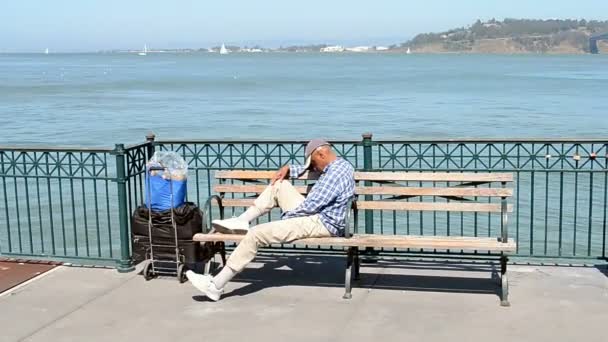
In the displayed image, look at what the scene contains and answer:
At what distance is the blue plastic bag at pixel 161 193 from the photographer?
726 centimetres

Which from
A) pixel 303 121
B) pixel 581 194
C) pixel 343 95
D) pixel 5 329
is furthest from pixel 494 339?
pixel 343 95

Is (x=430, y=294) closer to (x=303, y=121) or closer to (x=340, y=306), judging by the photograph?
(x=340, y=306)

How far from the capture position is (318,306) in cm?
647

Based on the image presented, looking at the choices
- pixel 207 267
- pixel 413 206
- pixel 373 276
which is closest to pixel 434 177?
pixel 413 206

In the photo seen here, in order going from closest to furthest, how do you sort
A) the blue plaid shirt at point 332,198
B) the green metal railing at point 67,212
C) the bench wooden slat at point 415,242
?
the bench wooden slat at point 415,242, the blue plaid shirt at point 332,198, the green metal railing at point 67,212

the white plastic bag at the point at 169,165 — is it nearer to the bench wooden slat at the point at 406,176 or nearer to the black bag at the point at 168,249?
the bench wooden slat at the point at 406,176

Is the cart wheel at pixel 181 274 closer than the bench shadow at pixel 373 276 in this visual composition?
No

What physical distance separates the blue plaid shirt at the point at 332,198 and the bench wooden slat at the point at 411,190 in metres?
0.36

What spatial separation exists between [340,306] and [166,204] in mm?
1925

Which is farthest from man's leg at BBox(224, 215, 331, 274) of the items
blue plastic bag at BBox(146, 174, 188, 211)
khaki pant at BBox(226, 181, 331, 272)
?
blue plastic bag at BBox(146, 174, 188, 211)

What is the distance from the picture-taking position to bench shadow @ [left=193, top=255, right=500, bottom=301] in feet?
22.7

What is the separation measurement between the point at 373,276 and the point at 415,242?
3.20 ft

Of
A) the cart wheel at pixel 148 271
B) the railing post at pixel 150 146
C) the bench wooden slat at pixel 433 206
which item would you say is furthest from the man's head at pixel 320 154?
the railing post at pixel 150 146

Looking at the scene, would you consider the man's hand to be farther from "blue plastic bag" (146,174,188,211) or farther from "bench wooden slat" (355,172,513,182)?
"blue plastic bag" (146,174,188,211)
